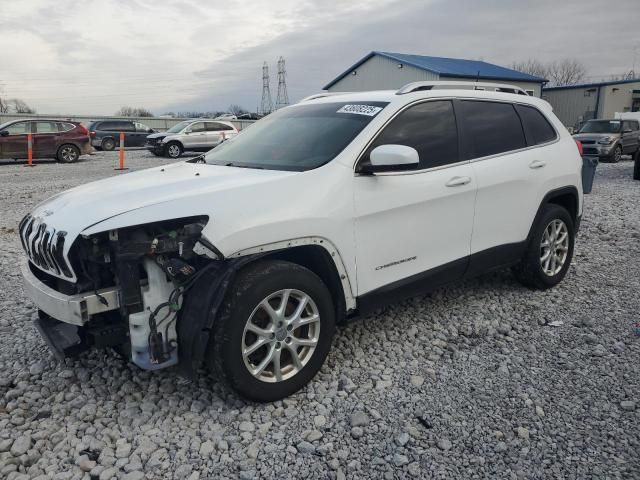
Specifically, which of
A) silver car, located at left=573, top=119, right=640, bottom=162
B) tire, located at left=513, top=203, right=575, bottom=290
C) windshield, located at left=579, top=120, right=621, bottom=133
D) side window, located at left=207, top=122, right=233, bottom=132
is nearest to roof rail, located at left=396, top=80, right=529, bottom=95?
tire, located at left=513, top=203, right=575, bottom=290

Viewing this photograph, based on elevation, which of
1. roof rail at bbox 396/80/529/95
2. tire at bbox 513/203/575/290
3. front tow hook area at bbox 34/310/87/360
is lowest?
front tow hook area at bbox 34/310/87/360

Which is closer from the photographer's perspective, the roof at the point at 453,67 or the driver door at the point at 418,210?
the driver door at the point at 418,210

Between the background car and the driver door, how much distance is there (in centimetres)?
2428

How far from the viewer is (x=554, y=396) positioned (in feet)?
10.2

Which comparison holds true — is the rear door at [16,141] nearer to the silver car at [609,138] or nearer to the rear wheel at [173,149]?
the rear wheel at [173,149]

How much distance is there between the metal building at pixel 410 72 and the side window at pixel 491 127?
99.4 feet

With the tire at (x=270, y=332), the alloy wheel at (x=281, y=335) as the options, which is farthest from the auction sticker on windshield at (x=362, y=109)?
the alloy wheel at (x=281, y=335)

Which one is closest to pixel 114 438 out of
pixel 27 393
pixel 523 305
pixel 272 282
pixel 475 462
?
pixel 27 393

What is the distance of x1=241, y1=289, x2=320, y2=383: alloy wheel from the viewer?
2900 mm

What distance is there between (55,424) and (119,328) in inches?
26.6

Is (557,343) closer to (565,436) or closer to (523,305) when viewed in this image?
(523,305)

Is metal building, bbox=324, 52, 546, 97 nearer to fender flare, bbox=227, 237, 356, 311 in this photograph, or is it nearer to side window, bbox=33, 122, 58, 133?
side window, bbox=33, 122, 58, 133

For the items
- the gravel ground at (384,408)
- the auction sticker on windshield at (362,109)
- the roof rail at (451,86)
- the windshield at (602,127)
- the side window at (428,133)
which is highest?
the windshield at (602,127)

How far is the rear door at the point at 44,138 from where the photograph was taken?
1809 centimetres
